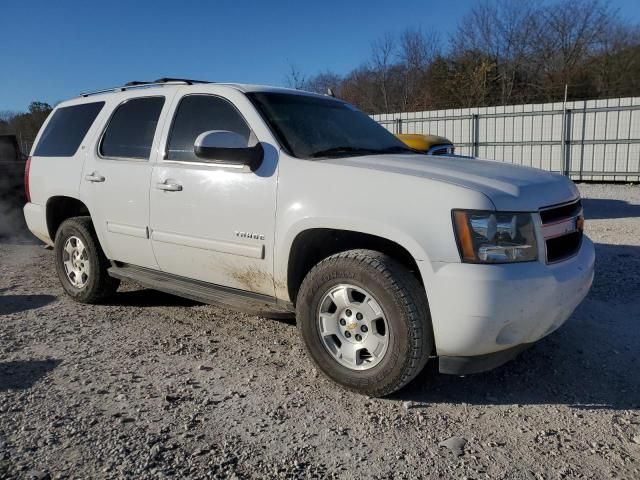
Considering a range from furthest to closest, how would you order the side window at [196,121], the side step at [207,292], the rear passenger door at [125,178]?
the rear passenger door at [125,178] → the side window at [196,121] → the side step at [207,292]

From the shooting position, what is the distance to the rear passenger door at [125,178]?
13.2 feet

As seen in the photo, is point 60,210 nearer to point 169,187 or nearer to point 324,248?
point 169,187

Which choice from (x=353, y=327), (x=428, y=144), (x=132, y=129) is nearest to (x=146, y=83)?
(x=132, y=129)

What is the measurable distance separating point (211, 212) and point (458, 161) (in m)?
1.72

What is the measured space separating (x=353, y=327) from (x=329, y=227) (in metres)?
0.60

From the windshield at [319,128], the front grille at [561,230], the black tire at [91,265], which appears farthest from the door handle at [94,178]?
the front grille at [561,230]

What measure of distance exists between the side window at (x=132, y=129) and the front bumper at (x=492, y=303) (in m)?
2.59

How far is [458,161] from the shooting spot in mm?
3521

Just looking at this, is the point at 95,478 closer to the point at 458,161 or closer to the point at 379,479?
the point at 379,479

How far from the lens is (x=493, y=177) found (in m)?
2.94

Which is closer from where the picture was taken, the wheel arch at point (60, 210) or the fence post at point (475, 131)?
the wheel arch at point (60, 210)

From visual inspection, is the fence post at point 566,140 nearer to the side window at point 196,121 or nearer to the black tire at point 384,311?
the side window at point 196,121

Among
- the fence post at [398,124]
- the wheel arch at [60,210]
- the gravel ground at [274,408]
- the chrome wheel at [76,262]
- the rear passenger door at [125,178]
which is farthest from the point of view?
the fence post at [398,124]

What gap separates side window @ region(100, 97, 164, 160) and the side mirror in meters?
0.99
